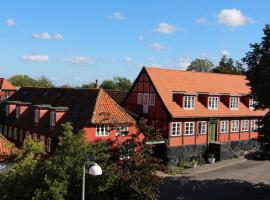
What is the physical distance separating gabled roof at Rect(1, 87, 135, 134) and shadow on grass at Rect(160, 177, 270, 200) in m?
6.38

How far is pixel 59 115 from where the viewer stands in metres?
39.2

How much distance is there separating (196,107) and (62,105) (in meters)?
12.6

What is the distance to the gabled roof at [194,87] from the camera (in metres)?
40.7

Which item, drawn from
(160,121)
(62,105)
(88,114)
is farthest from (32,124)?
(160,121)

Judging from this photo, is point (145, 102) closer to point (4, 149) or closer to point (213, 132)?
point (213, 132)

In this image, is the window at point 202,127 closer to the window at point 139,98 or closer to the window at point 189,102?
the window at point 189,102

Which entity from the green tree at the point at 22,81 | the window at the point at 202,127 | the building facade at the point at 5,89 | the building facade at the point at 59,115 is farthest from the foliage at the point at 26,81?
the window at the point at 202,127

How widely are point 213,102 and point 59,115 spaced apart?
15.1m

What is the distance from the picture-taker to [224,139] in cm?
4441

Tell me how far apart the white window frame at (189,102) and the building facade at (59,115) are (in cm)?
635

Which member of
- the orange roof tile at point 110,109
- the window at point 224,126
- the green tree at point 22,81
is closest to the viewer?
the orange roof tile at point 110,109

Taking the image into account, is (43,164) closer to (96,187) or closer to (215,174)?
(96,187)

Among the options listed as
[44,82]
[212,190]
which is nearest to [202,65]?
[44,82]

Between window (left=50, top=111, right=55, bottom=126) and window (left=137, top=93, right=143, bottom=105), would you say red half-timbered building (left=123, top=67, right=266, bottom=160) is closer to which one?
window (left=137, top=93, right=143, bottom=105)
